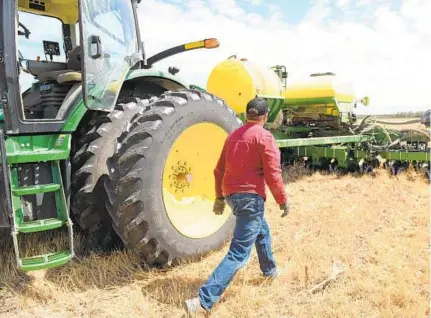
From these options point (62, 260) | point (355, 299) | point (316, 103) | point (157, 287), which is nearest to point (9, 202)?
point (62, 260)

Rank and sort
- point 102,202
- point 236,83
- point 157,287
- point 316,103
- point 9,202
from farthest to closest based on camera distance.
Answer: point 316,103
point 236,83
point 102,202
point 157,287
point 9,202

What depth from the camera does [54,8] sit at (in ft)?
15.0

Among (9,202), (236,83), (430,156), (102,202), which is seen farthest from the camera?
(236,83)

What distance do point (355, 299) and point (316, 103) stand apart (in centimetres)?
557

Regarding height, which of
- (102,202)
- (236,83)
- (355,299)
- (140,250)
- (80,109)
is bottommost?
(355,299)

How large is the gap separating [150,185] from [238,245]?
79 centimetres

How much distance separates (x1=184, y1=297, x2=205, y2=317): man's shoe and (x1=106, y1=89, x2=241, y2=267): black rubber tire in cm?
58

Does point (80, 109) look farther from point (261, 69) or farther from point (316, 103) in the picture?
point (316, 103)

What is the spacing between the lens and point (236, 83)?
7.62m

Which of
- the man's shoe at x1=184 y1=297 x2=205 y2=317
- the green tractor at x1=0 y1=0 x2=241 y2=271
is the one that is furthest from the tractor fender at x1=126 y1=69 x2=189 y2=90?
the man's shoe at x1=184 y1=297 x2=205 y2=317

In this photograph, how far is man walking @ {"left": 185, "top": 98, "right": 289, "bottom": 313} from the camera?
2.99 meters

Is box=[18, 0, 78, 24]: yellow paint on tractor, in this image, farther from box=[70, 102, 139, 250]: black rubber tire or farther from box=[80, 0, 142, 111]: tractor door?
box=[70, 102, 139, 250]: black rubber tire

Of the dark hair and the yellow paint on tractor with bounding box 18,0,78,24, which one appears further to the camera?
the yellow paint on tractor with bounding box 18,0,78,24

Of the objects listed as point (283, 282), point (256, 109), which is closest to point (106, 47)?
point (256, 109)
